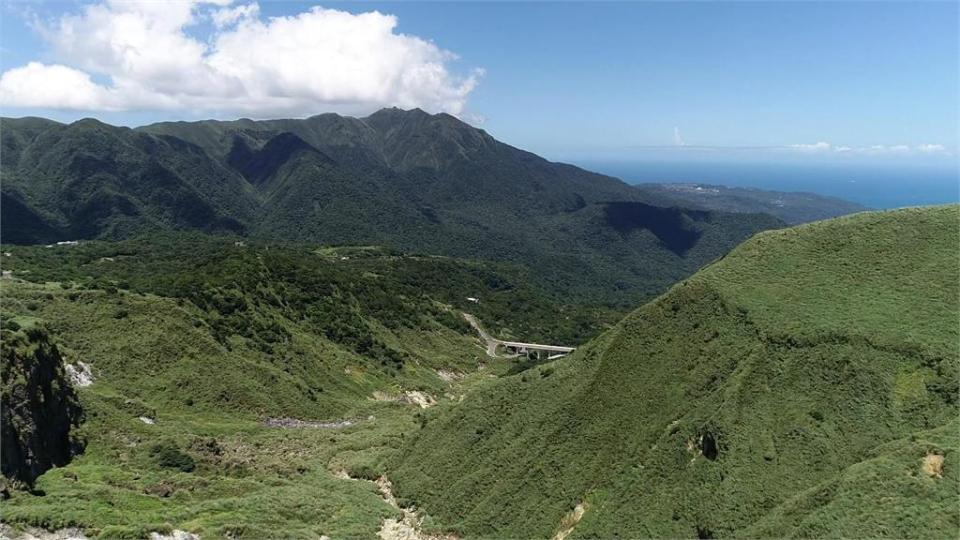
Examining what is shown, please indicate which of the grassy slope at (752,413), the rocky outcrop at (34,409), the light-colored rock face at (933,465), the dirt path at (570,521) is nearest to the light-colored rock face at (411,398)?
the grassy slope at (752,413)

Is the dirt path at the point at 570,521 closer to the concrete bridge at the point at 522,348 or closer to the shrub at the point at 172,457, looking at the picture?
the shrub at the point at 172,457

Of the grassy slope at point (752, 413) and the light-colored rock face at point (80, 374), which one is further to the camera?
the light-colored rock face at point (80, 374)

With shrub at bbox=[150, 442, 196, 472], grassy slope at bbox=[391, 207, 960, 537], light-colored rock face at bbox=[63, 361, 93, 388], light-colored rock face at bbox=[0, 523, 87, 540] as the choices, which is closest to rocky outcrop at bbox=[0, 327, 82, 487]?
shrub at bbox=[150, 442, 196, 472]

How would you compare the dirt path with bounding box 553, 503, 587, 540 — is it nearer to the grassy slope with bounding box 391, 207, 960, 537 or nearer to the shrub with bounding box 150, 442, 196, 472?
the grassy slope with bounding box 391, 207, 960, 537

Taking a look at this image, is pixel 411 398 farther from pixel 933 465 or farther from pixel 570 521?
pixel 933 465

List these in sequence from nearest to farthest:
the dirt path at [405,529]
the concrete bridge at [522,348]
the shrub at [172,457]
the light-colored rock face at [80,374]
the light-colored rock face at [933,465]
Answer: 1. the light-colored rock face at [933,465]
2. the dirt path at [405,529]
3. the shrub at [172,457]
4. the light-colored rock face at [80,374]
5. the concrete bridge at [522,348]

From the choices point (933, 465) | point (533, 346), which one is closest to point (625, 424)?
point (933, 465)

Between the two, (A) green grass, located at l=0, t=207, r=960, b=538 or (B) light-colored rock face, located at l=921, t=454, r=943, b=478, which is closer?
(B) light-colored rock face, located at l=921, t=454, r=943, b=478

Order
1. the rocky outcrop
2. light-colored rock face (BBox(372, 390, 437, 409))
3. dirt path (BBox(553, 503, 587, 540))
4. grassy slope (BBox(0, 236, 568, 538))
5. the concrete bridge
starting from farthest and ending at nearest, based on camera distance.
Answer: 1. the concrete bridge
2. light-colored rock face (BBox(372, 390, 437, 409))
3. grassy slope (BBox(0, 236, 568, 538))
4. the rocky outcrop
5. dirt path (BBox(553, 503, 587, 540))
